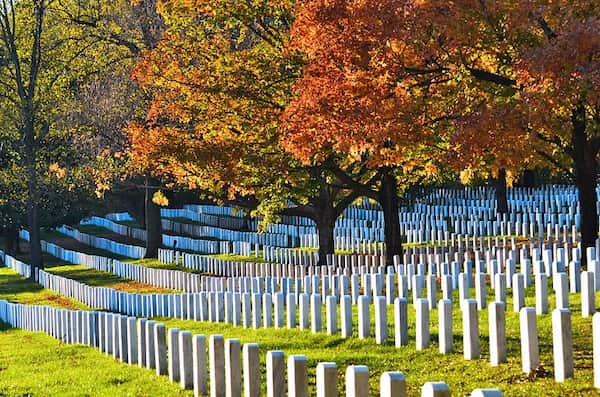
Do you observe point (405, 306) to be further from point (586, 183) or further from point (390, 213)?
point (390, 213)

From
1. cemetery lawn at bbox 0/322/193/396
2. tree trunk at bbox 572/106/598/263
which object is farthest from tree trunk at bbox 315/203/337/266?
cemetery lawn at bbox 0/322/193/396

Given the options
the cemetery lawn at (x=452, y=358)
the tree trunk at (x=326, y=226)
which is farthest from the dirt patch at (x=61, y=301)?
the cemetery lawn at (x=452, y=358)

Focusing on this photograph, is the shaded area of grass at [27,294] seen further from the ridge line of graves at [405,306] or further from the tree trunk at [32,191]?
the ridge line of graves at [405,306]

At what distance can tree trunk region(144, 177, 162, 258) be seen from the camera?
40.3 metres

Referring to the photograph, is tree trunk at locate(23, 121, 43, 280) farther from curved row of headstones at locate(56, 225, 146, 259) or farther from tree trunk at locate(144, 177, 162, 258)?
curved row of headstones at locate(56, 225, 146, 259)

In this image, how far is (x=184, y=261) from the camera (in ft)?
110

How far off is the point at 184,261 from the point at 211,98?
10.8m

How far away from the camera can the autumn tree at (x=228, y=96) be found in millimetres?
23016

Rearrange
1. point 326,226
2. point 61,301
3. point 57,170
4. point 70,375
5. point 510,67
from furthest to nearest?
1. point 57,170
2. point 326,226
3. point 61,301
4. point 510,67
5. point 70,375

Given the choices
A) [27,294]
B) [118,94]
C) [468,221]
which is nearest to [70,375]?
[27,294]

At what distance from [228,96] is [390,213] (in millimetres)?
5164

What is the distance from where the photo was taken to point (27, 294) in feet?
97.9

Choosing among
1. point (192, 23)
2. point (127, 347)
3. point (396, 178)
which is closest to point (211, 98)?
point (192, 23)

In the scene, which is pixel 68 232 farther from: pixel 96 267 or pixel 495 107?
pixel 495 107
